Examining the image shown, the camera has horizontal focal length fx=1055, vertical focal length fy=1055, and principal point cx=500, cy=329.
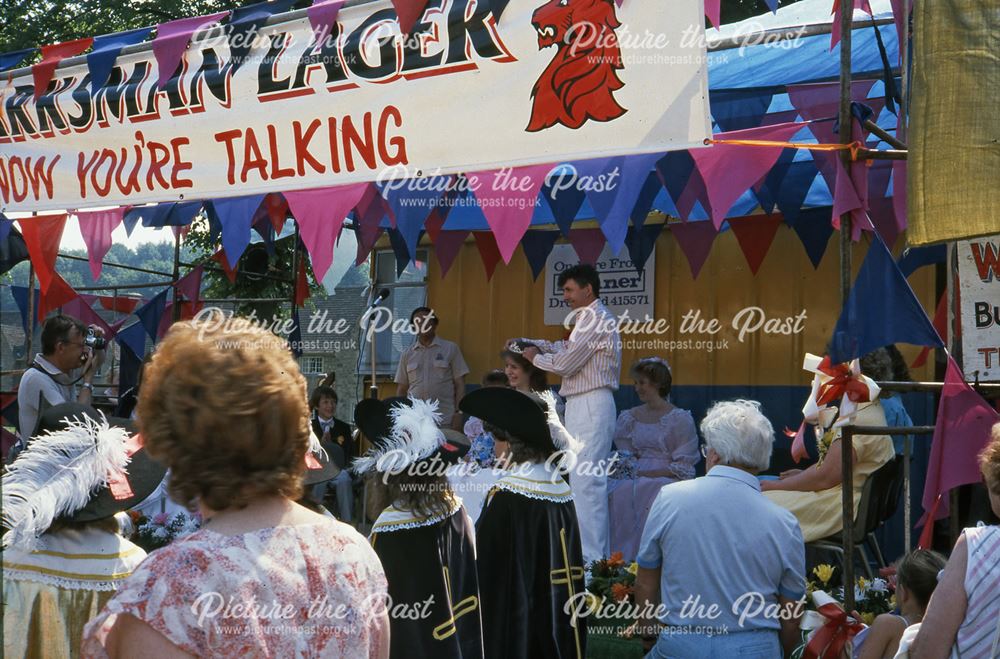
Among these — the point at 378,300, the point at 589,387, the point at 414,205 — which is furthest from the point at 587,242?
the point at 414,205

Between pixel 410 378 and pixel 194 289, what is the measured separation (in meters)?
2.40

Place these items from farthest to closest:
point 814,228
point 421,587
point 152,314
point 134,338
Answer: point 152,314 < point 134,338 < point 814,228 < point 421,587

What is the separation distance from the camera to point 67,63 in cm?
672

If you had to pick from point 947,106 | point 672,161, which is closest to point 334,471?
point 947,106

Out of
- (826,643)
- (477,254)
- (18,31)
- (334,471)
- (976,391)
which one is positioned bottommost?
(826,643)

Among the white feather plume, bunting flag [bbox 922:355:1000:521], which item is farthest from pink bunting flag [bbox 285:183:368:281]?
bunting flag [bbox 922:355:1000:521]

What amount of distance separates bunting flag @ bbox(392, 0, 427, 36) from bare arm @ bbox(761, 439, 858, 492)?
3.17 meters

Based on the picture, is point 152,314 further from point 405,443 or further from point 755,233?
point 405,443

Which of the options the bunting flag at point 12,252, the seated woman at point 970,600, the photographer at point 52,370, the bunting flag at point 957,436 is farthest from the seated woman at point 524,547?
the bunting flag at point 12,252

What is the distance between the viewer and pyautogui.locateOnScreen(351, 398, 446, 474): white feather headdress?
418 cm

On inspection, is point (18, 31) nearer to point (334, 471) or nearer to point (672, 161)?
point (672, 161)

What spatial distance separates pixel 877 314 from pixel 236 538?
2.98 metres

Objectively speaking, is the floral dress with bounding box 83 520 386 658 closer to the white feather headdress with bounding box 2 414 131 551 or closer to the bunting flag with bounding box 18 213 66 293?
the white feather headdress with bounding box 2 414 131 551

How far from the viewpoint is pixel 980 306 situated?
408 cm
